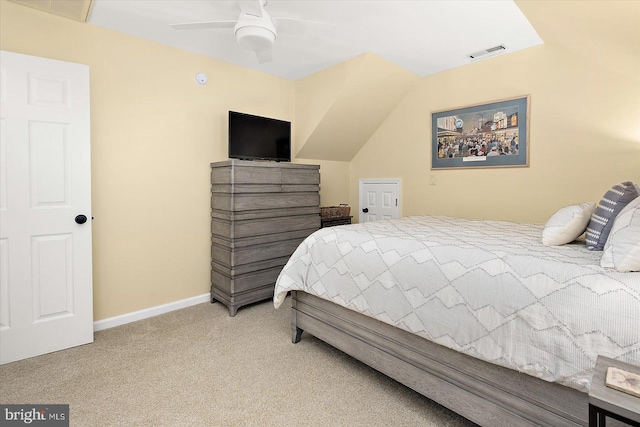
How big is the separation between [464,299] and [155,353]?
85.9 inches

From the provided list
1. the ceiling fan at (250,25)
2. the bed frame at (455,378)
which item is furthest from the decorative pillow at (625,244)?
the ceiling fan at (250,25)

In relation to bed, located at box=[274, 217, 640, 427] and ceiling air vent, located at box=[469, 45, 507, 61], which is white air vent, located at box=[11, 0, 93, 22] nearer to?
bed, located at box=[274, 217, 640, 427]

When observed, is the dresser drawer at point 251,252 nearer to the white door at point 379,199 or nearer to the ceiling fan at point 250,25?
the white door at point 379,199

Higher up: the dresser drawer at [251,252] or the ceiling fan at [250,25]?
the ceiling fan at [250,25]

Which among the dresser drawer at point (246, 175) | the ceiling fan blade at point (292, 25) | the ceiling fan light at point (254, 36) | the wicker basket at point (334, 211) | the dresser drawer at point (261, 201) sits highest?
the ceiling fan blade at point (292, 25)

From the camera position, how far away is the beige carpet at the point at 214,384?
168cm

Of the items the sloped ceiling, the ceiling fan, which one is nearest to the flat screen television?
the sloped ceiling

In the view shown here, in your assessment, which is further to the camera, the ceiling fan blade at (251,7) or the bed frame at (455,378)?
the ceiling fan blade at (251,7)

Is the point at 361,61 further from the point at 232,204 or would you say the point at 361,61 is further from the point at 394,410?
the point at 394,410

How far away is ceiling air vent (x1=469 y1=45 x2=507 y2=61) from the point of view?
309 centimetres

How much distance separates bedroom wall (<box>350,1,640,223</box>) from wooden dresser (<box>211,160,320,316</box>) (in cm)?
157

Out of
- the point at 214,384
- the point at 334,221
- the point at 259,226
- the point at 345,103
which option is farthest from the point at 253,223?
the point at 345,103

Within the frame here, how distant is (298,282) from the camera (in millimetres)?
2301

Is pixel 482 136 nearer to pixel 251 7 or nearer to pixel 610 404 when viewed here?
pixel 251 7
